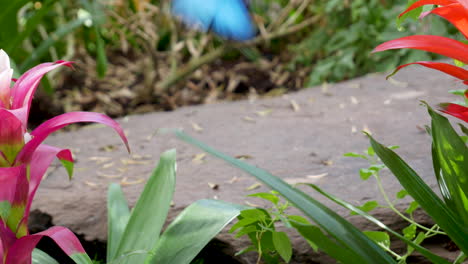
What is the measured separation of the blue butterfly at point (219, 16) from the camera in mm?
3374

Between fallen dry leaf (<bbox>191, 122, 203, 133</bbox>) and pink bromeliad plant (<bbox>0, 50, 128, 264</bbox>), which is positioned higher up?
pink bromeliad plant (<bbox>0, 50, 128, 264</bbox>)

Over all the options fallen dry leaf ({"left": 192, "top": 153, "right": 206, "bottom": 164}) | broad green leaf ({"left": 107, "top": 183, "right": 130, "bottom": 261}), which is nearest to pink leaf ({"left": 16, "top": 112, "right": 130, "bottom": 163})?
broad green leaf ({"left": 107, "top": 183, "right": 130, "bottom": 261})

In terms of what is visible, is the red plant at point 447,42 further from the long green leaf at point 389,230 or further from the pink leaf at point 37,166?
the pink leaf at point 37,166

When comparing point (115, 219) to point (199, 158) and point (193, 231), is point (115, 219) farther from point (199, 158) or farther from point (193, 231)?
point (199, 158)

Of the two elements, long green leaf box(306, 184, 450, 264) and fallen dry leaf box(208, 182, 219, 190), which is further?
fallen dry leaf box(208, 182, 219, 190)

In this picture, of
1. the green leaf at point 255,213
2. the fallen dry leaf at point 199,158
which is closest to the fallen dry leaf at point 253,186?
the fallen dry leaf at point 199,158

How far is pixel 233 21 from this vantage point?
3672 mm

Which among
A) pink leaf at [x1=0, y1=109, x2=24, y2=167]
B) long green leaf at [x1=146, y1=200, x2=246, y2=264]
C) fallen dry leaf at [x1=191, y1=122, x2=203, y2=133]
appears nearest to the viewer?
pink leaf at [x1=0, y1=109, x2=24, y2=167]

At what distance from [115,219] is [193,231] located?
278 mm

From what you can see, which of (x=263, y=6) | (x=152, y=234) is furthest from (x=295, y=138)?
(x=263, y=6)

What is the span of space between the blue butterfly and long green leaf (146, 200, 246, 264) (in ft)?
7.78

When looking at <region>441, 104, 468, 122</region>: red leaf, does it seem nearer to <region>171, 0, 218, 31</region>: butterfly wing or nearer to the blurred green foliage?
the blurred green foliage

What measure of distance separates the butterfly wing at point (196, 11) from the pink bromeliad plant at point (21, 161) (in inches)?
98.8

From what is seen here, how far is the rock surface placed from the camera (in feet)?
4.98
